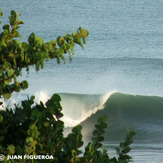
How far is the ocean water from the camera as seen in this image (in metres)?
22.9

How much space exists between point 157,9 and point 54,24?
12589mm

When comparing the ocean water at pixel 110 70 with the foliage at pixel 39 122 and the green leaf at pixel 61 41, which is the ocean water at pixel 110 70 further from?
the foliage at pixel 39 122

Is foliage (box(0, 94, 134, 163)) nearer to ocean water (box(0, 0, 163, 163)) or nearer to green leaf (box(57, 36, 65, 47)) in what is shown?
green leaf (box(57, 36, 65, 47))

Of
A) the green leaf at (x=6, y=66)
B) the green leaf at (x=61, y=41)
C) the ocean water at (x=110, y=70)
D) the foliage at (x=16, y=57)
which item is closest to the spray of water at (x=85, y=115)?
the ocean water at (x=110, y=70)

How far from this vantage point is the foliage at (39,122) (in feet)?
16.5

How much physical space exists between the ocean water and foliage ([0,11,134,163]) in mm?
1803

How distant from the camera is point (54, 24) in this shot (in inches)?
2274

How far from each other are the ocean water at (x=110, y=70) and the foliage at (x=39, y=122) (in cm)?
180

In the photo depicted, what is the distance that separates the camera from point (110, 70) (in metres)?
41.6

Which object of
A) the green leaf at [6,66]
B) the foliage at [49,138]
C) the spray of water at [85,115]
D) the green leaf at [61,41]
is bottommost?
the foliage at [49,138]

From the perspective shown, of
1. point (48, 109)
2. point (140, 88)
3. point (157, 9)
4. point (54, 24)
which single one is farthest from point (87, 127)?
point (157, 9)

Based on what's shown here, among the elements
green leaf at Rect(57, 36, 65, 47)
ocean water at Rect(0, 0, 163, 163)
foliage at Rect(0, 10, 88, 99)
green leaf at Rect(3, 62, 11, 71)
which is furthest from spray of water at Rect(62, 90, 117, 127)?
green leaf at Rect(3, 62, 11, 71)

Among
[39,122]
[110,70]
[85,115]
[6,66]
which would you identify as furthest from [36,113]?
[110,70]

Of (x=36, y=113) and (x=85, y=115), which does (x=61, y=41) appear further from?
(x=85, y=115)
